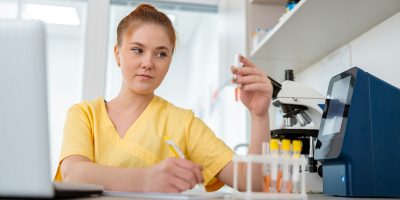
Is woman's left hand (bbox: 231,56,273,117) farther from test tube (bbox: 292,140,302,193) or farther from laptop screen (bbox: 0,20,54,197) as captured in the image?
laptop screen (bbox: 0,20,54,197)

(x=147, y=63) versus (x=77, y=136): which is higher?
(x=147, y=63)

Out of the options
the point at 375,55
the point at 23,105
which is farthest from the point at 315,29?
the point at 23,105

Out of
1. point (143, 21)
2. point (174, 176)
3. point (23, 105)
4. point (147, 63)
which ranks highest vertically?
point (143, 21)

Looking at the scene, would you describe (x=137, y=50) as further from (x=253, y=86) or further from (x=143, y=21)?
(x=253, y=86)

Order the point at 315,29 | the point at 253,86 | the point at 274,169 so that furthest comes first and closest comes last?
the point at 315,29
the point at 253,86
the point at 274,169

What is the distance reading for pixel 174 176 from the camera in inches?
27.1

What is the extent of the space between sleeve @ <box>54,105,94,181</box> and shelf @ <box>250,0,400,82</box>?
0.71 meters

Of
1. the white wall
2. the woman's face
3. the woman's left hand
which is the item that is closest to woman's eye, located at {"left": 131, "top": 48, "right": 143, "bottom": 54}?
the woman's face

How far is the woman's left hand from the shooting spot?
2.42 ft

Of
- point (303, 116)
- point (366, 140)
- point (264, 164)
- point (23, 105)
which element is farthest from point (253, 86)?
point (303, 116)

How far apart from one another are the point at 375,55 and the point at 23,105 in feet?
3.67

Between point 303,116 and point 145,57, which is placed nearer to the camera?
point 145,57

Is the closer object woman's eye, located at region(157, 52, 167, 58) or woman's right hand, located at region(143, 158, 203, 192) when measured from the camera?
woman's right hand, located at region(143, 158, 203, 192)

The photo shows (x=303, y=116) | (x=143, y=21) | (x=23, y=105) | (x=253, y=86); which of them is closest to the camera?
(x=23, y=105)
